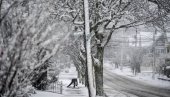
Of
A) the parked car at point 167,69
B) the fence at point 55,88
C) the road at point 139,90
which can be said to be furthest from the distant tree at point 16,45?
the parked car at point 167,69

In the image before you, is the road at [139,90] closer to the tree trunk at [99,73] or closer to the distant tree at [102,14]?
the tree trunk at [99,73]

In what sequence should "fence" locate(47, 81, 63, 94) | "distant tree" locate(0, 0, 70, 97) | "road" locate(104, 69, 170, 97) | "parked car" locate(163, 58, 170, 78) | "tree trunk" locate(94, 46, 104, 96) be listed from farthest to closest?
"parked car" locate(163, 58, 170, 78) < "road" locate(104, 69, 170, 97) < "fence" locate(47, 81, 63, 94) < "tree trunk" locate(94, 46, 104, 96) < "distant tree" locate(0, 0, 70, 97)

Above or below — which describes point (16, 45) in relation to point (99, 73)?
above

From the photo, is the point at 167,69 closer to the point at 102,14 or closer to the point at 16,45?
the point at 102,14

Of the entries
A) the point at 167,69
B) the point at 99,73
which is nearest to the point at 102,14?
the point at 99,73

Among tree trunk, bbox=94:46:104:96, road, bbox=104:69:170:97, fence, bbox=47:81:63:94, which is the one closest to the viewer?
tree trunk, bbox=94:46:104:96

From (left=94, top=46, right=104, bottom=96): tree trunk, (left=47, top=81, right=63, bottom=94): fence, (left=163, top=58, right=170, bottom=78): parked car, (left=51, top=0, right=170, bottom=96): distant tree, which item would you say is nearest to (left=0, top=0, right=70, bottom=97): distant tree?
(left=51, top=0, right=170, bottom=96): distant tree

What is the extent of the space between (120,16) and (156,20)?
237 cm

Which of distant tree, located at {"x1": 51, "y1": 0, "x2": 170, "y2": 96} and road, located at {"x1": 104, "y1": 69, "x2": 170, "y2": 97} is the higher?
distant tree, located at {"x1": 51, "y1": 0, "x2": 170, "y2": 96}

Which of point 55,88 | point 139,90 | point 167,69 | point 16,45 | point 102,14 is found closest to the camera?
point 16,45

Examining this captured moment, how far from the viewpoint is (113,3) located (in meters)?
16.0

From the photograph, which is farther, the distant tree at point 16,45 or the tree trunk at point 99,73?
the tree trunk at point 99,73

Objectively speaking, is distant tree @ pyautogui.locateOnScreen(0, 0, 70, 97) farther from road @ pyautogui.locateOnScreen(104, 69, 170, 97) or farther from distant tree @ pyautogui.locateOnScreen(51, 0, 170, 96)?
road @ pyautogui.locateOnScreen(104, 69, 170, 97)

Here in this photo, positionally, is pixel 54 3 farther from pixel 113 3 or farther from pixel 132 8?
pixel 132 8
